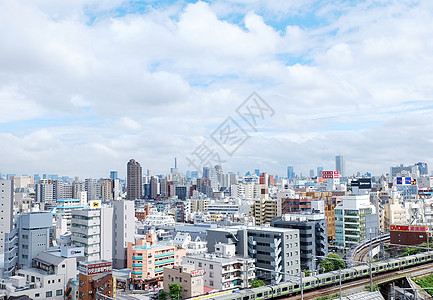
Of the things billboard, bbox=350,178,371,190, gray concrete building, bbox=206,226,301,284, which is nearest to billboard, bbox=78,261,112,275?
gray concrete building, bbox=206,226,301,284

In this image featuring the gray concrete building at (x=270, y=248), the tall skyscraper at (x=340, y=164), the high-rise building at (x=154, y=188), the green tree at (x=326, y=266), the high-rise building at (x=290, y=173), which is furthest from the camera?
the high-rise building at (x=290, y=173)

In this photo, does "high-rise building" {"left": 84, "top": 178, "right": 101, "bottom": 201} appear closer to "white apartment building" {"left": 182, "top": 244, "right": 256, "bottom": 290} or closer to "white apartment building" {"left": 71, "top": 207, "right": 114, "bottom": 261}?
"white apartment building" {"left": 71, "top": 207, "right": 114, "bottom": 261}

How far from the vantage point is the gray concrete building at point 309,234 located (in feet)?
87.7

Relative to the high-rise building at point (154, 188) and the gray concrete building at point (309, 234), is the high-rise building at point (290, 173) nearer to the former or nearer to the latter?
the high-rise building at point (154, 188)

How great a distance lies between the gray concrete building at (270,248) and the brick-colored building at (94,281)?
8898 mm

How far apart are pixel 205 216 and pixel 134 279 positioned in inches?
1065

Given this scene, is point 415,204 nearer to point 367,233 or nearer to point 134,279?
point 367,233

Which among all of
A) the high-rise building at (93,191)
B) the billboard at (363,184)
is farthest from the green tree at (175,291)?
the high-rise building at (93,191)

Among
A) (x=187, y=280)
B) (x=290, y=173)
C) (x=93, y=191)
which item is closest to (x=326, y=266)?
(x=187, y=280)

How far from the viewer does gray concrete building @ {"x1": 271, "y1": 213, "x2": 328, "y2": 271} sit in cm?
2674

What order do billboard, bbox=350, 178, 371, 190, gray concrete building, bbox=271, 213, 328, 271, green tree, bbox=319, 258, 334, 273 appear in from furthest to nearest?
1. billboard, bbox=350, 178, 371, 190
2. gray concrete building, bbox=271, 213, 328, 271
3. green tree, bbox=319, 258, 334, 273

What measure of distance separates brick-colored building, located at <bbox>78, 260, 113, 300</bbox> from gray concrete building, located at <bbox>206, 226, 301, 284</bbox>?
890 cm

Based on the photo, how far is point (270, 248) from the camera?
23875mm

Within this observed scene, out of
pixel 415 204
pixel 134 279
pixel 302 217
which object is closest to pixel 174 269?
pixel 134 279
